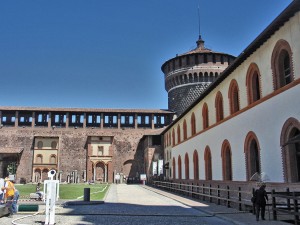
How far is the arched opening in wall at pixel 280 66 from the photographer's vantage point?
12.7 metres

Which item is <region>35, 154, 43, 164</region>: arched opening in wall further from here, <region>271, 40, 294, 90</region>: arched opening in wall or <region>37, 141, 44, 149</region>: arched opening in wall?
<region>271, 40, 294, 90</region>: arched opening in wall

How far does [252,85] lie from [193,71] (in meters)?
29.8

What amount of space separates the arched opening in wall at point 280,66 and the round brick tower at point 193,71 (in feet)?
103

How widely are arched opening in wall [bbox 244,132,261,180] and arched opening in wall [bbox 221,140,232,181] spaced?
2627 millimetres

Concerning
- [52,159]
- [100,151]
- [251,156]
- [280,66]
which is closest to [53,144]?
[52,159]

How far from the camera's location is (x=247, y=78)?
15.7 m

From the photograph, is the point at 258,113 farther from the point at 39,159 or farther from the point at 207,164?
the point at 39,159

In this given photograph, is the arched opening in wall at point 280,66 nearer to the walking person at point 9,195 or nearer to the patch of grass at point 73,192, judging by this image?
the walking person at point 9,195

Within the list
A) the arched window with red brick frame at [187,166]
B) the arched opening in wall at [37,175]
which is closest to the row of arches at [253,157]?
the arched window with red brick frame at [187,166]

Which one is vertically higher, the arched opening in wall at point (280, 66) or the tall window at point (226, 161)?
the arched opening in wall at point (280, 66)

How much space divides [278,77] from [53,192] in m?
8.80

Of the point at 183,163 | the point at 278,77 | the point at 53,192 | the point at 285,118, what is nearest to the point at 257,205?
the point at 285,118

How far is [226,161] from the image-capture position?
1877cm

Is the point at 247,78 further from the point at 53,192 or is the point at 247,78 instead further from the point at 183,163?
the point at 183,163
